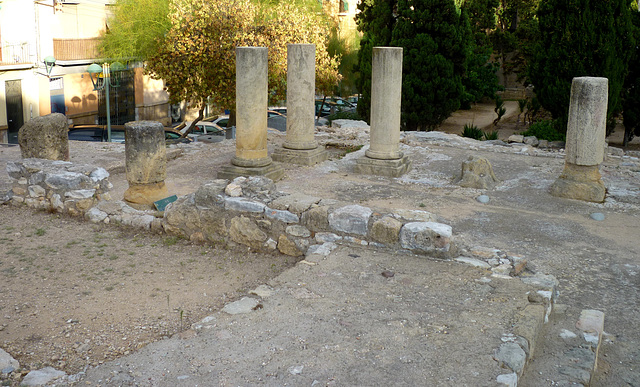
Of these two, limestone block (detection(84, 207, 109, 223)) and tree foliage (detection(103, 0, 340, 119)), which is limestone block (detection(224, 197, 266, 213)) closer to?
limestone block (detection(84, 207, 109, 223))

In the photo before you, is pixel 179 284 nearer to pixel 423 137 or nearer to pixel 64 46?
pixel 423 137

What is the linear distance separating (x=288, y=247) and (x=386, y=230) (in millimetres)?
1088

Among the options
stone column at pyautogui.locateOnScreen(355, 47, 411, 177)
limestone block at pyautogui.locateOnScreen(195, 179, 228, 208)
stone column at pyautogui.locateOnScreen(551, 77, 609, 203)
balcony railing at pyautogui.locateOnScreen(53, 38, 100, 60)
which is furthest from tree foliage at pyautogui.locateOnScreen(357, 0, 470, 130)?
limestone block at pyautogui.locateOnScreen(195, 179, 228, 208)

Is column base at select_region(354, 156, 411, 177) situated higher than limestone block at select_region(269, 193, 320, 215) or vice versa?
limestone block at select_region(269, 193, 320, 215)

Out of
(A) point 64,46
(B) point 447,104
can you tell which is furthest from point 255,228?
(A) point 64,46

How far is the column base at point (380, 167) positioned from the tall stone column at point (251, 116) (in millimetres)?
1551

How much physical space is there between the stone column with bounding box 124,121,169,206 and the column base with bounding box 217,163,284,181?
2072 millimetres

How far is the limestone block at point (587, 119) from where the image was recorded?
10.1 m

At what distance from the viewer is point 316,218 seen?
6648 millimetres

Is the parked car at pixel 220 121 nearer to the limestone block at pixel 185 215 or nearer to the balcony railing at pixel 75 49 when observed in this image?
the balcony railing at pixel 75 49

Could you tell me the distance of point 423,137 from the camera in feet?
51.4

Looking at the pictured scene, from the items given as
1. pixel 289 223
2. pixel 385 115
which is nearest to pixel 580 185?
pixel 385 115

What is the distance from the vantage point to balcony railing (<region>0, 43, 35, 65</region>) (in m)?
21.2

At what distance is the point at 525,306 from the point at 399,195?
5.31 metres
